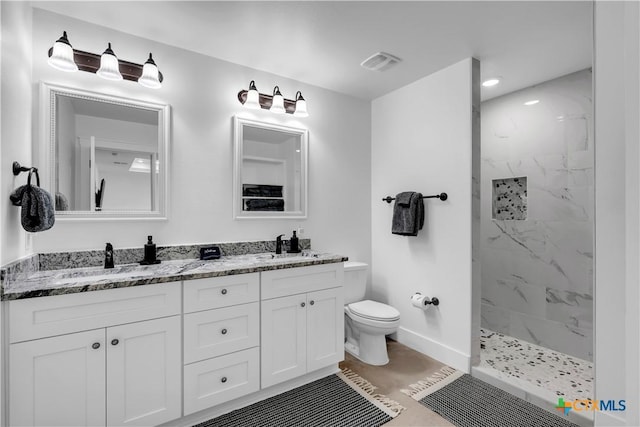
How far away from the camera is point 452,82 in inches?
95.8

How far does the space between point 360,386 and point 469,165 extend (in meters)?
1.86

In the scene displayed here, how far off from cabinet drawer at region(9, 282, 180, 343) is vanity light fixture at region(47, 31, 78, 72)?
129 centimetres

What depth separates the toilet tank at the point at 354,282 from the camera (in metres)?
2.70

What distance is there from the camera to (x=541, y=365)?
2379 millimetres

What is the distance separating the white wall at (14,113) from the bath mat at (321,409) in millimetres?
1429

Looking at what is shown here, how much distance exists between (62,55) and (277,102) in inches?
53.0

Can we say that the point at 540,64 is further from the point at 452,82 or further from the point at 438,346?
the point at 438,346

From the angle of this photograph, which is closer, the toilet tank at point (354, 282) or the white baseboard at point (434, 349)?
the white baseboard at point (434, 349)

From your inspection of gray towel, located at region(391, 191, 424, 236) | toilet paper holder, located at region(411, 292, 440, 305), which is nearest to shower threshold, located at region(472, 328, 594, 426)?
toilet paper holder, located at region(411, 292, 440, 305)

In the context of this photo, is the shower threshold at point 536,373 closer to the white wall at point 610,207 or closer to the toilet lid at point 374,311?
the white wall at point 610,207

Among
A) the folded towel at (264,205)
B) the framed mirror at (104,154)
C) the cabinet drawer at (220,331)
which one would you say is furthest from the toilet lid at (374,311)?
the framed mirror at (104,154)

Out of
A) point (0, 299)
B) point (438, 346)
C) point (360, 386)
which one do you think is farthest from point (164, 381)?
point (438, 346)

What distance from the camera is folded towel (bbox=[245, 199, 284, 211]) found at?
2463mm

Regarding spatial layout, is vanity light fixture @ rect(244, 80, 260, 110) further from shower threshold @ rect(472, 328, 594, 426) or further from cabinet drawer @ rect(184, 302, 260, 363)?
shower threshold @ rect(472, 328, 594, 426)
